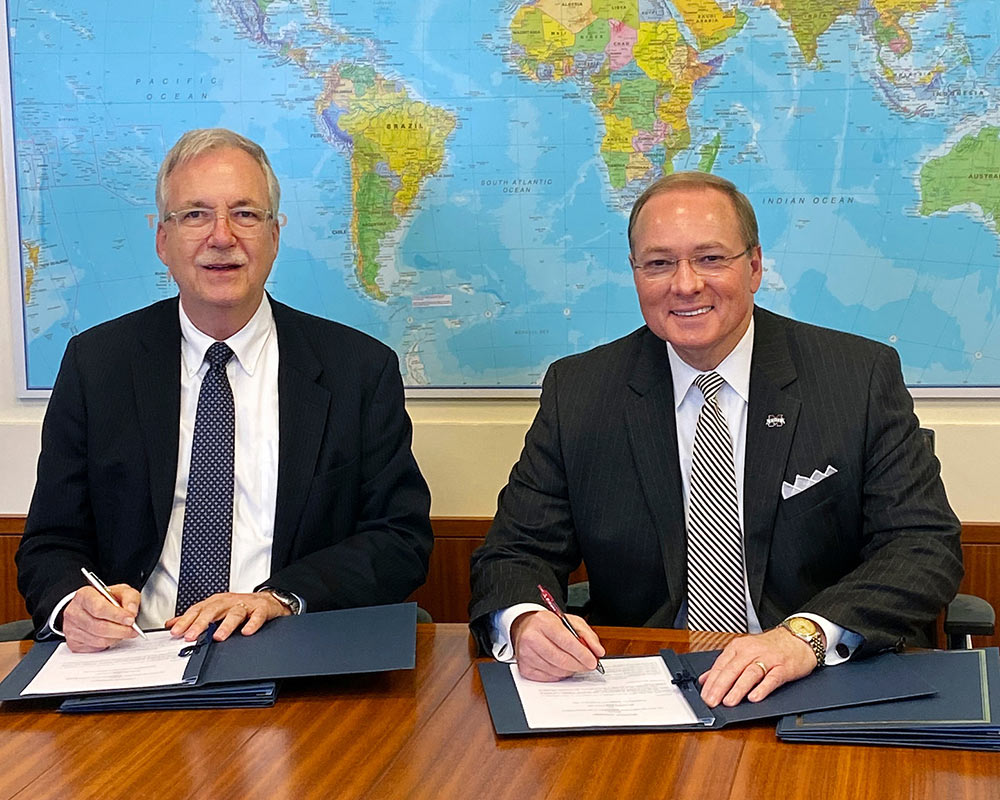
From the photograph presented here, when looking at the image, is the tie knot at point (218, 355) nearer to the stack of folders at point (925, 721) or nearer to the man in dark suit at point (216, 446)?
the man in dark suit at point (216, 446)

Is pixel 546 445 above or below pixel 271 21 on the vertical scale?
below

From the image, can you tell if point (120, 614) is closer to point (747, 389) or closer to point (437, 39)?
point (747, 389)

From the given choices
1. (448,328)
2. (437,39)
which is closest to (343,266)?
(448,328)

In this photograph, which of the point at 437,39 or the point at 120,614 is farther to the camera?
the point at 437,39

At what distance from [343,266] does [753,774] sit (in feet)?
7.00

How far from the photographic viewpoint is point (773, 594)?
2.33 metres

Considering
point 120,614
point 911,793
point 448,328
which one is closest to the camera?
point 911,793

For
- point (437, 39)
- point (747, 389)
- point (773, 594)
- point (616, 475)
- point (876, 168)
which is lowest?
point (773, 594)

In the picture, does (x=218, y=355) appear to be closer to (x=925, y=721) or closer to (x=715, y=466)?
(x=715, y=466)

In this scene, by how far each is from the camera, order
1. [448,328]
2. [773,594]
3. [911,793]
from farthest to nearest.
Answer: [448,328] < [773,594] < [911,793]

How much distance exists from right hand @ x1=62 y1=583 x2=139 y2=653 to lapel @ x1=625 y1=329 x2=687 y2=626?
1013mm

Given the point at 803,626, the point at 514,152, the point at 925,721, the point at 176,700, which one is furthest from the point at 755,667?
the point at 514,152

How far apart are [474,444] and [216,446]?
3.11 feet

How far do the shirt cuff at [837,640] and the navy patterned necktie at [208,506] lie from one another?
125 cm
